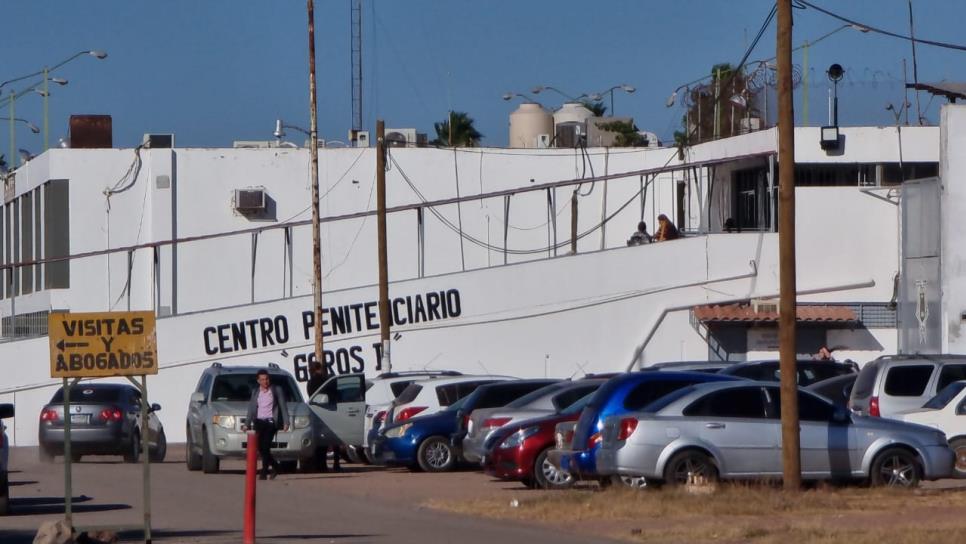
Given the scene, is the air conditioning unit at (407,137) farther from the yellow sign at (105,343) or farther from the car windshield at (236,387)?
the yellow sign at (105,343)

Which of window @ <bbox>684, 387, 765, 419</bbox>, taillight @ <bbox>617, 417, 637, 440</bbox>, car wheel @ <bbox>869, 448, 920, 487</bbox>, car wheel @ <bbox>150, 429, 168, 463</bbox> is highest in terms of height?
window @ <bbox>684, 387, 765, 419</bbox>

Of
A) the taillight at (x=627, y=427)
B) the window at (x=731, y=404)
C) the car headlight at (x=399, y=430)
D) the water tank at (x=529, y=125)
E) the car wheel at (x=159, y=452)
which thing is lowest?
the car wheel at (x=159, y=452)

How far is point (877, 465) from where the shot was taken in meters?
18.6

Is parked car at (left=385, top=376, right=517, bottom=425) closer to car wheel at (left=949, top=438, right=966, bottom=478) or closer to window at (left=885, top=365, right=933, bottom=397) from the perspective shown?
window at (left=885, top=365, right=933, bottom=397)

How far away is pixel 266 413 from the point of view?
23.3 meters

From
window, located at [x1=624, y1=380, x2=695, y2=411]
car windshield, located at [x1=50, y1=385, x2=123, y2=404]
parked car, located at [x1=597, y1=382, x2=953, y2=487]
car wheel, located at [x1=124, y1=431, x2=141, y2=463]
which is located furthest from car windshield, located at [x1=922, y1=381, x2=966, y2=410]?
car windshield, located at [x1=50, y1=385, x2=123, y2=404]

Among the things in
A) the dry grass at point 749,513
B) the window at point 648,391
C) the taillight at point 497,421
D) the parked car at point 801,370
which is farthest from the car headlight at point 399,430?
the window at point 648,391

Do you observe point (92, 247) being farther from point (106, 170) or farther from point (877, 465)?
point (877, 465)

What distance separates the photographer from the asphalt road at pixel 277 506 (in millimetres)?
15094

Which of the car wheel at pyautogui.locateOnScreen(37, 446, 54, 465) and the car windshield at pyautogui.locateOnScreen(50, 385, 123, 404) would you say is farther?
the car wheel at pyautogui.locateOnScreen(37, 446, 54, 465)

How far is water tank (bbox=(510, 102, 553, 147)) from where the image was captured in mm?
53281

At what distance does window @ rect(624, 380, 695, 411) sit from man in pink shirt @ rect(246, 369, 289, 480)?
6.94 m

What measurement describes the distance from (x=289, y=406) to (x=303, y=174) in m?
21.4

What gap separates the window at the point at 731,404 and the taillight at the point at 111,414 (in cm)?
1333
